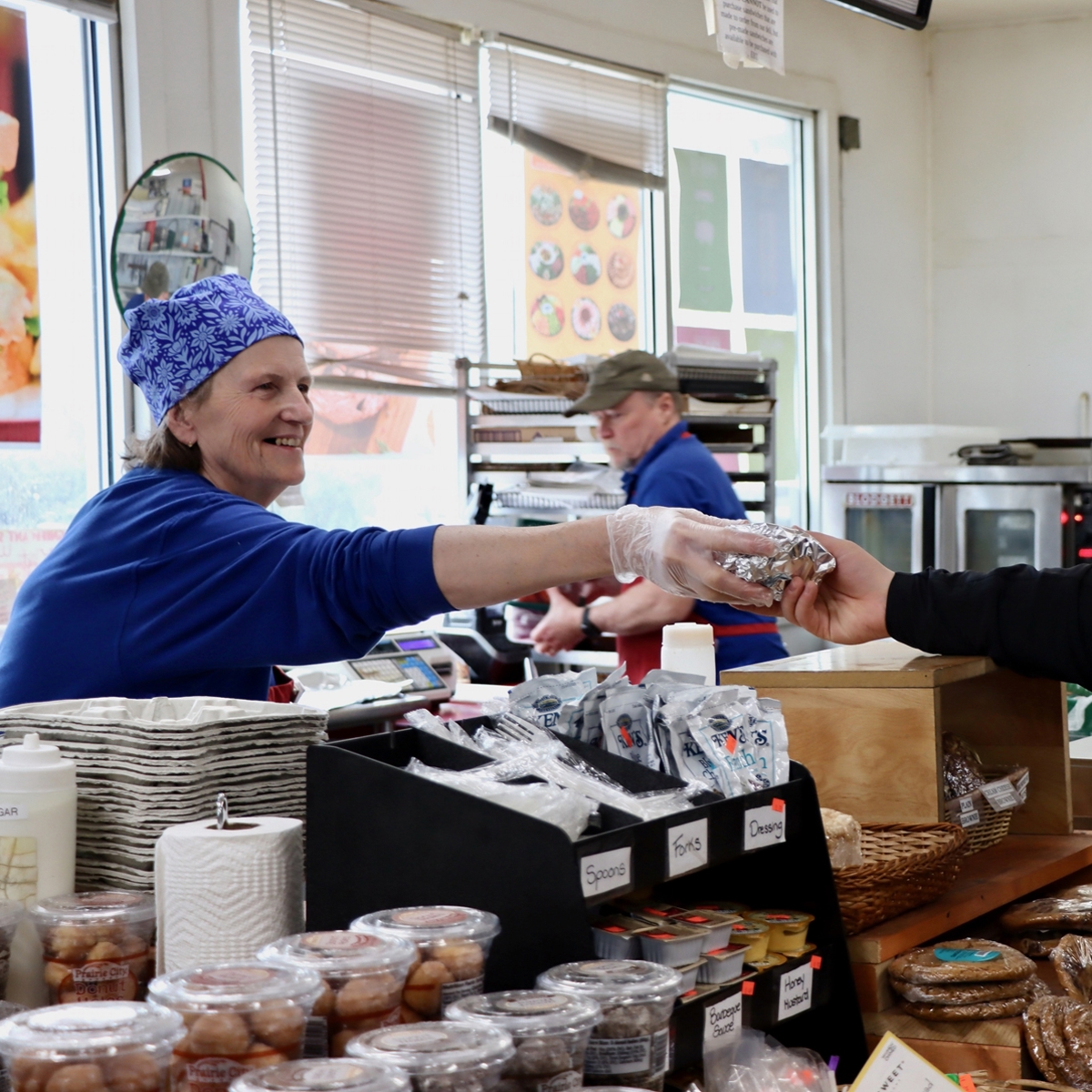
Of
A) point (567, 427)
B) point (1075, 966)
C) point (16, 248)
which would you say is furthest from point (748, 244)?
point (1075, 966)

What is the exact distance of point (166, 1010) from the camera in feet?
3.34

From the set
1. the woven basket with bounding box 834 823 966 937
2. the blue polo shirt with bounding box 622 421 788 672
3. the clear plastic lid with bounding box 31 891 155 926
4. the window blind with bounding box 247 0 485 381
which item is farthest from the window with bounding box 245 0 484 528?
the clear plastic lid with bounding box 31 891 155 926

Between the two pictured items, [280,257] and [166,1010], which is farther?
[280,257]

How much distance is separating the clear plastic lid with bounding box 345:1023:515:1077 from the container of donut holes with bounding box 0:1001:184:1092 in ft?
0.46

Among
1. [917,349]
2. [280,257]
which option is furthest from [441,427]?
[917,349]

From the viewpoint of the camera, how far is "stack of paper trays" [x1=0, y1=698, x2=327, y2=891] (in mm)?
1423

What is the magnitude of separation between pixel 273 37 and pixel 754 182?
287 centimetres

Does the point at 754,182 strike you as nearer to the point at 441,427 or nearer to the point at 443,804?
the point at 441,427

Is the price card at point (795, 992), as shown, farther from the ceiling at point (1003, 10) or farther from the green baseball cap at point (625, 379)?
the ceiling at point (1003, 10)

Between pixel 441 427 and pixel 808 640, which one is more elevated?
pixel 441 427

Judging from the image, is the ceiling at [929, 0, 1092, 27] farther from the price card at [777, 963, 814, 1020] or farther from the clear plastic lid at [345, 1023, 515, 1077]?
the clear plastic lid at [345, 1023, 515, 1077]

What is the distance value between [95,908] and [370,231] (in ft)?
13.0

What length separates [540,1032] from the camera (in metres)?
1.08

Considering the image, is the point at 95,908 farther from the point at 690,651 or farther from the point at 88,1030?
the point at 690,651
